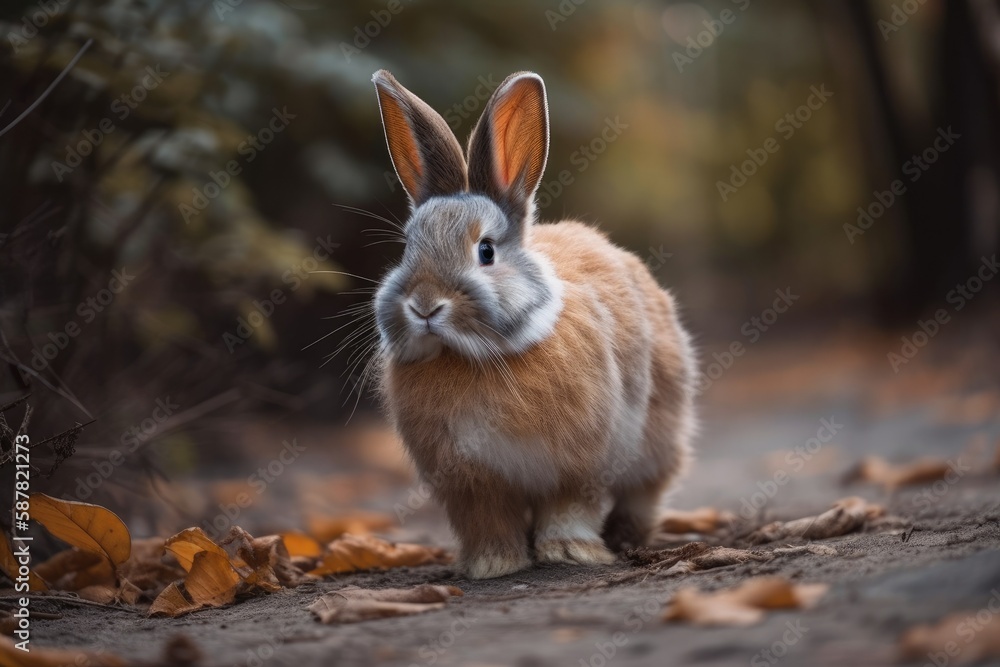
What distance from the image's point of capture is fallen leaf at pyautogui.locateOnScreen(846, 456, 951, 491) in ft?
18.2

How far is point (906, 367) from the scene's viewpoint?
10086 mm

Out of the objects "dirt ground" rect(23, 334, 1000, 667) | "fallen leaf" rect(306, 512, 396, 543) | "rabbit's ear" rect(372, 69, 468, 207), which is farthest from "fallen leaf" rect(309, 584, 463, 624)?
"rabbit's ear" rect(372, 69, 468, 207)

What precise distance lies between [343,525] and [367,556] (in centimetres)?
84

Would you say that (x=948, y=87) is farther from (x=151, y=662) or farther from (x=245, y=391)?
(x=151, y=662)

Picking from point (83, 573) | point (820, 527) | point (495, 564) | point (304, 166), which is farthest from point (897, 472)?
point (304, 166)

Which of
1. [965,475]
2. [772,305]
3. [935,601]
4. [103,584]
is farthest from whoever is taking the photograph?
[772,305]

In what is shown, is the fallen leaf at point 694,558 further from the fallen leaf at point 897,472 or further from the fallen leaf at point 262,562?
the fallen leaf at point 897,472

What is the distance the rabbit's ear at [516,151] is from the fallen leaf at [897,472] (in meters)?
2.86

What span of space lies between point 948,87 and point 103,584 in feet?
32.0

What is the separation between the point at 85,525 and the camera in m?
3.67

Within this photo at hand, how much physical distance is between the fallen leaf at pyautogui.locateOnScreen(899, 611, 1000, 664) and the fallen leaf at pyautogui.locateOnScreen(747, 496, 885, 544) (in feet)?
5.86

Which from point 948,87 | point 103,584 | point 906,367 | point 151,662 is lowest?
point 151,662

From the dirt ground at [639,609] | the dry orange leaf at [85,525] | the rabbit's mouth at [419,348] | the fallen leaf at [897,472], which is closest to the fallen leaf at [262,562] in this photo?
the dirt ground at [639,609]

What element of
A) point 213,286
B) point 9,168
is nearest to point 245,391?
point 213,286
